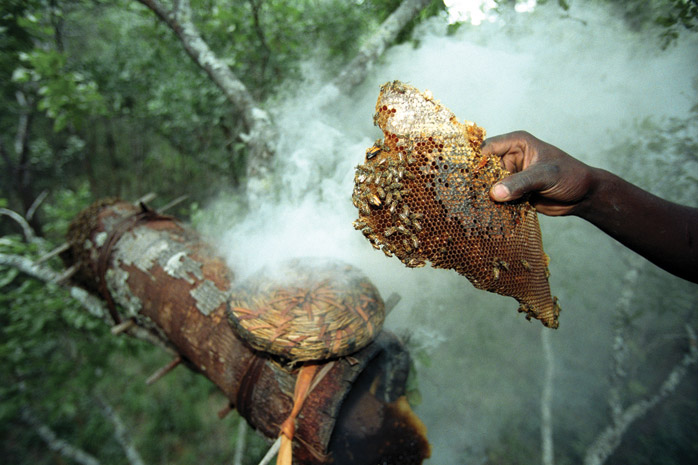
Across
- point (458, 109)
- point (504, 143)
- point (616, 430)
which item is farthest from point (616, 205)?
point (616, 430)

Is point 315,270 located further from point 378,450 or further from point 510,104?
point 510,104

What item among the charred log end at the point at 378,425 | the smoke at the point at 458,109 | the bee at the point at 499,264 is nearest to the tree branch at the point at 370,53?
the smoke at the point at 458,109

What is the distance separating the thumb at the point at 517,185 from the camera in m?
1.47

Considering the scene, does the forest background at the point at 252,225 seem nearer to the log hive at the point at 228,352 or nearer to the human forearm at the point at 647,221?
the log hive at the point at 228,352

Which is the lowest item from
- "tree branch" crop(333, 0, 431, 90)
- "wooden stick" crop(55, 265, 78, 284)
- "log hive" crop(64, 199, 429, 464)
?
"wooden stick" crop(55, 265, 78, 284)

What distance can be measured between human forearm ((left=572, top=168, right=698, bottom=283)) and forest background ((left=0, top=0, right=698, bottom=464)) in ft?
5.10

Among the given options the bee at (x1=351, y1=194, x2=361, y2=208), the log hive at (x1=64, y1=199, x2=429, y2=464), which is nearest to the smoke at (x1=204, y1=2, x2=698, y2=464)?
the log hive at (x1=64, y1=199, x2=429, y2=464)

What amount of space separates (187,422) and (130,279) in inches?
218

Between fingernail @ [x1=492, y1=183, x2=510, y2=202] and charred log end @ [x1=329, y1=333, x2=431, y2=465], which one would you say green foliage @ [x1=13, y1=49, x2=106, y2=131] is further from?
fingernail @ [x1=492, y1=183, x2=510, y2=202]

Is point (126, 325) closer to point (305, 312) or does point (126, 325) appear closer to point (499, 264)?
point (305, 312)

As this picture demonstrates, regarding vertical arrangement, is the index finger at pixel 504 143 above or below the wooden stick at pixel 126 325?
above

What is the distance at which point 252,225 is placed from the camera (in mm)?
3023

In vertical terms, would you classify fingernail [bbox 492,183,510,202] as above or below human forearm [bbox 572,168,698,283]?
below

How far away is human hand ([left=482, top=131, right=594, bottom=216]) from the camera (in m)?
1.49
